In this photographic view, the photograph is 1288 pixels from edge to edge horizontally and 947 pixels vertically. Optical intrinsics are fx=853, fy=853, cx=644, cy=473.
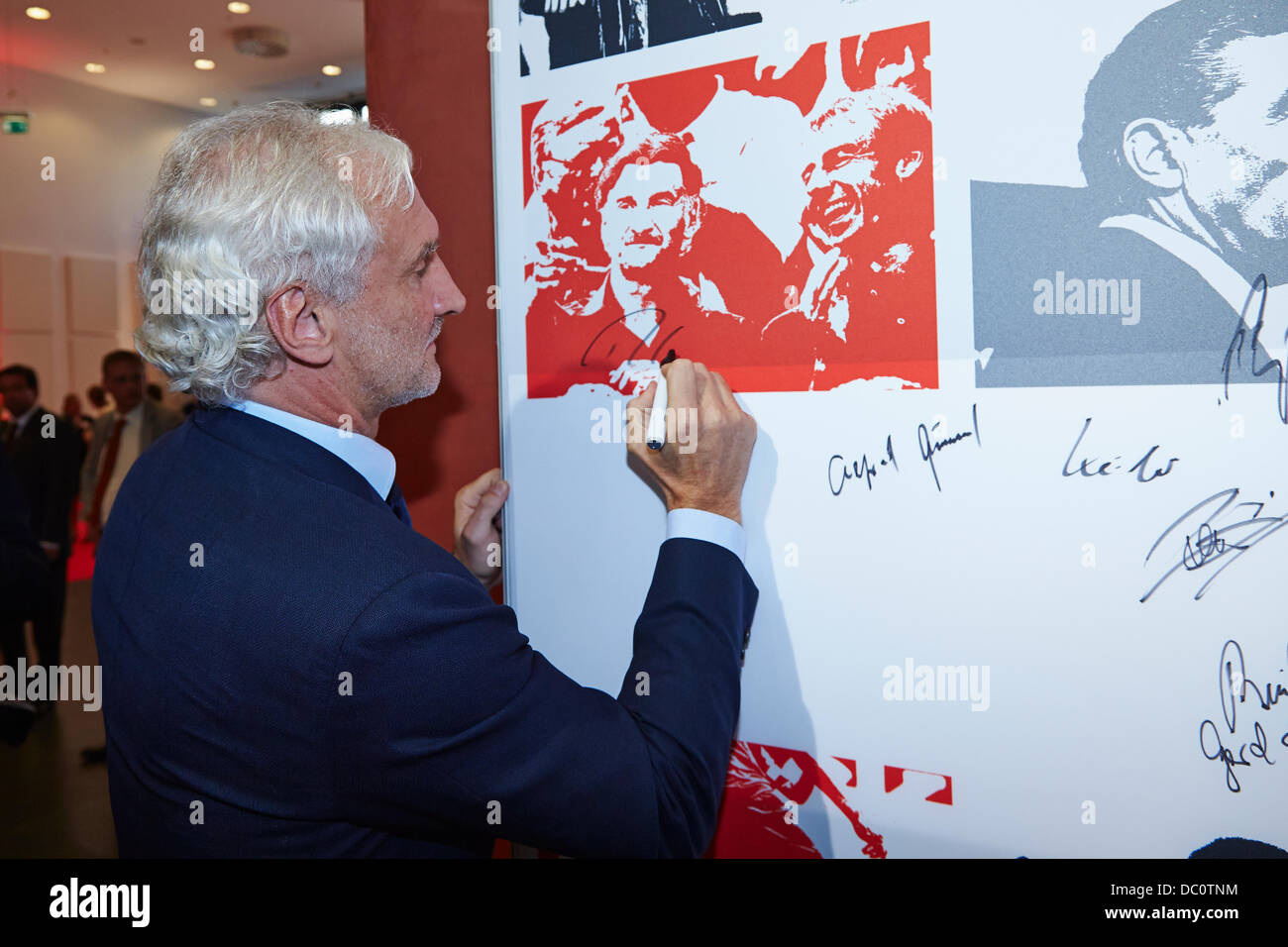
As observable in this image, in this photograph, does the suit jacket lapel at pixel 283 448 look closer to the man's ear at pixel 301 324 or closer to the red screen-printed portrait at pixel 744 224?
the man's ear at pixel 301 324

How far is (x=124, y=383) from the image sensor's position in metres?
4.55

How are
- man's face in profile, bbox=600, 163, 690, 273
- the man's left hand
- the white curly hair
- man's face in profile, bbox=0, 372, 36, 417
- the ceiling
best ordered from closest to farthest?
the white curly hair → man's face in profile, bbox=600, 163, 690, 273 → the man's left hand → man's face in profile, bbox=0, 372, 36, 417 → the ceiling

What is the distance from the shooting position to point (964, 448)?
38.0 inches

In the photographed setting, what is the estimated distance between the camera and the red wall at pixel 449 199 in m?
1.38

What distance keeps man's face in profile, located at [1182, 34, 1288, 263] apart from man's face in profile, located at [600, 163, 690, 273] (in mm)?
574

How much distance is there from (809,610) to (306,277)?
28.0 inches

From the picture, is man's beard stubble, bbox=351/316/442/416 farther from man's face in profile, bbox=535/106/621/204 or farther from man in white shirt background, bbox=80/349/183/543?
man in white shirt background, bbox=80/349/183/543
